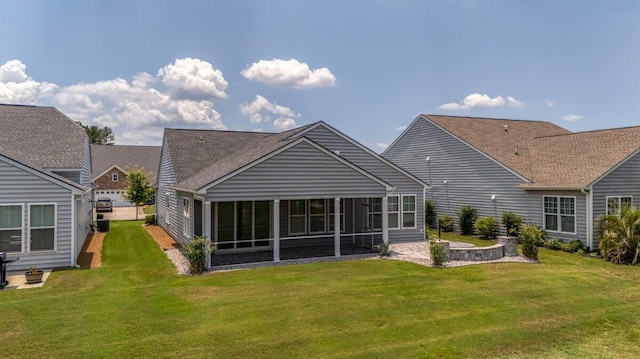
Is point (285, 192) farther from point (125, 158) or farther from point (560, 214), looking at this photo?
point (125, 158)

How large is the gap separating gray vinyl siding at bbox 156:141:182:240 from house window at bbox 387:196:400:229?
10.1m

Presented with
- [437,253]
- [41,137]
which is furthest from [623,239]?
[41,137]

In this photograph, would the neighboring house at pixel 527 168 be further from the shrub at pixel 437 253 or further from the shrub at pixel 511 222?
the shrub at pixel 437 253

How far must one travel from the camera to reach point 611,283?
11906mm

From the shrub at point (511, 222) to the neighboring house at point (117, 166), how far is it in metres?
33.5

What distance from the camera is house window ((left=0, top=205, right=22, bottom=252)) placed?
40.6 ft

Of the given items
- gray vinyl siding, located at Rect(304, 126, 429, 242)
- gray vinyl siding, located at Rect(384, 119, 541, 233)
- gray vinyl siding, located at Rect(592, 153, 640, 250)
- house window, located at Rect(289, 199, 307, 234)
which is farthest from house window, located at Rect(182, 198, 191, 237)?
gray vinyl siding, located at Rect(592, 153, 640, 250)

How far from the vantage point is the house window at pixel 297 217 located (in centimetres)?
1755

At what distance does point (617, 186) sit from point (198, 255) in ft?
59.1

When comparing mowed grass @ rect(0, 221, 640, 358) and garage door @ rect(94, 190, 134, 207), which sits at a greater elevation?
garage door @ rect(94, 190, 134, 207)

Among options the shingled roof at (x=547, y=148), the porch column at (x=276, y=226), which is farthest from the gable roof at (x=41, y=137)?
the shingled roof at (x=547, y=148)

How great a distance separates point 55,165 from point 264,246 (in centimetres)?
916

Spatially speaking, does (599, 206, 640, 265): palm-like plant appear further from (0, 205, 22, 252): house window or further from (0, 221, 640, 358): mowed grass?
(0, 205, 22, 252): house window

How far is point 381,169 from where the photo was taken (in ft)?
64.4
